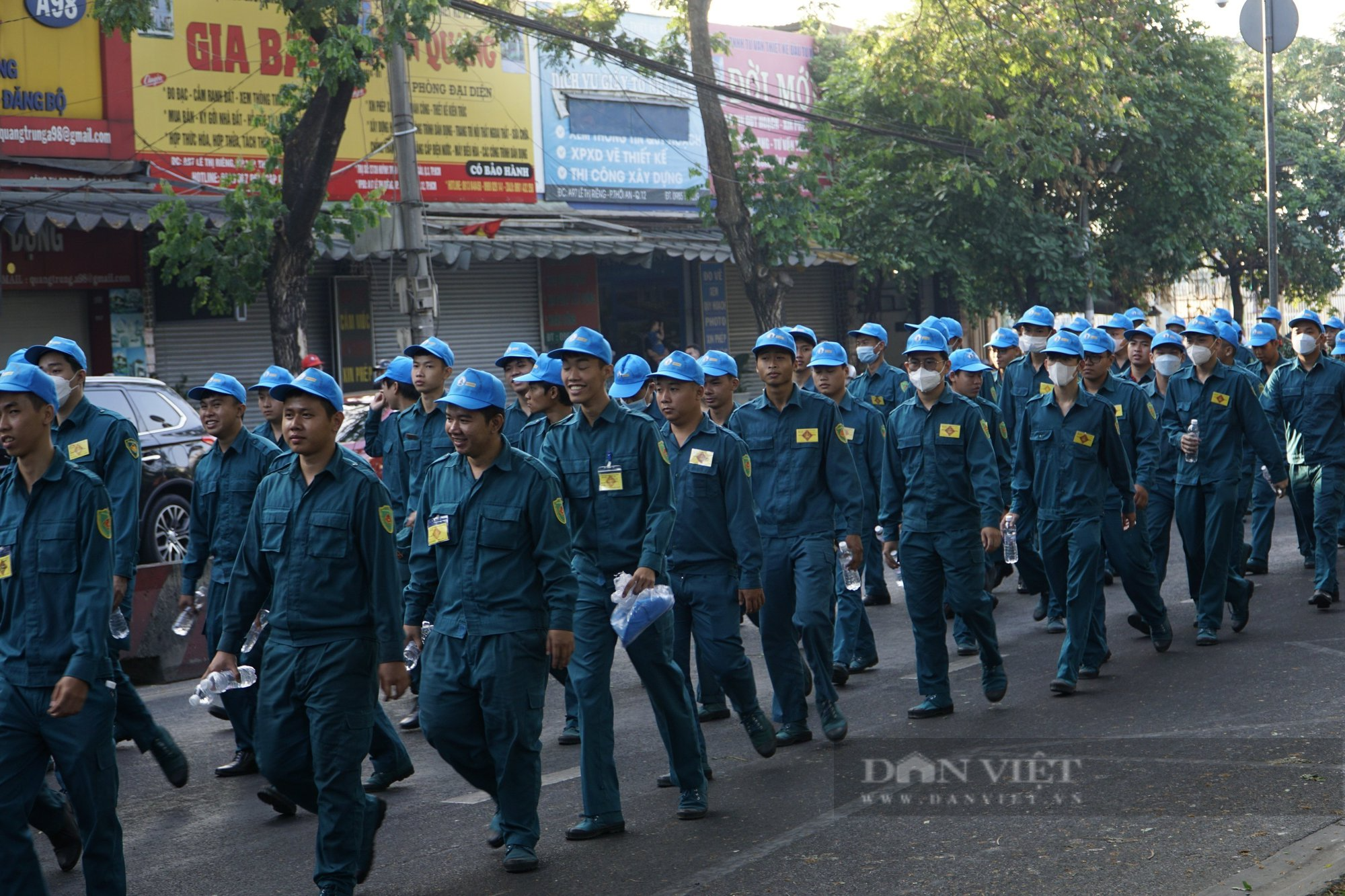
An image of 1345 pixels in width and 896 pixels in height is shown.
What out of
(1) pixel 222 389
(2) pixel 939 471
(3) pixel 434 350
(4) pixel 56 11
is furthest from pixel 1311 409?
(4) pixel 56 11

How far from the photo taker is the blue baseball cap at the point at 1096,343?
938cm

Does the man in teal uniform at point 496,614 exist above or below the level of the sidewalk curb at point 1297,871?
above

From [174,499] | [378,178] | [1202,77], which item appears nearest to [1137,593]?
[174,499]

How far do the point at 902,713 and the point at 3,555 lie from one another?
4.90 metres

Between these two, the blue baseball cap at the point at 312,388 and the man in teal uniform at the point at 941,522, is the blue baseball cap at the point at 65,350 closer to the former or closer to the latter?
the blue baseball cap at the point at 312,388

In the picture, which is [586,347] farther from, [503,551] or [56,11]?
[56,11]

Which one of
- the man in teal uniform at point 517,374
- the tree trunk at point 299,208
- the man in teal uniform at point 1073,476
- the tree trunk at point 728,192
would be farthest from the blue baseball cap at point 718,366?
the tree trunk at point 728,192

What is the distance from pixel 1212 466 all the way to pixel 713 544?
457 cm

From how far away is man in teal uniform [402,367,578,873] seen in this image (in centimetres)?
575

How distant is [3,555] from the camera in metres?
5.17

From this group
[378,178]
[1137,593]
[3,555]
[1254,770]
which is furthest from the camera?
[378,178]

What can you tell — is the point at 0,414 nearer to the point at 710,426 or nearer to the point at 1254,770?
the point at 710,426

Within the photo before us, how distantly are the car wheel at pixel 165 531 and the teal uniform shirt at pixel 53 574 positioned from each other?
8.71 meters

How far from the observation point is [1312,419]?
39.4 feet
